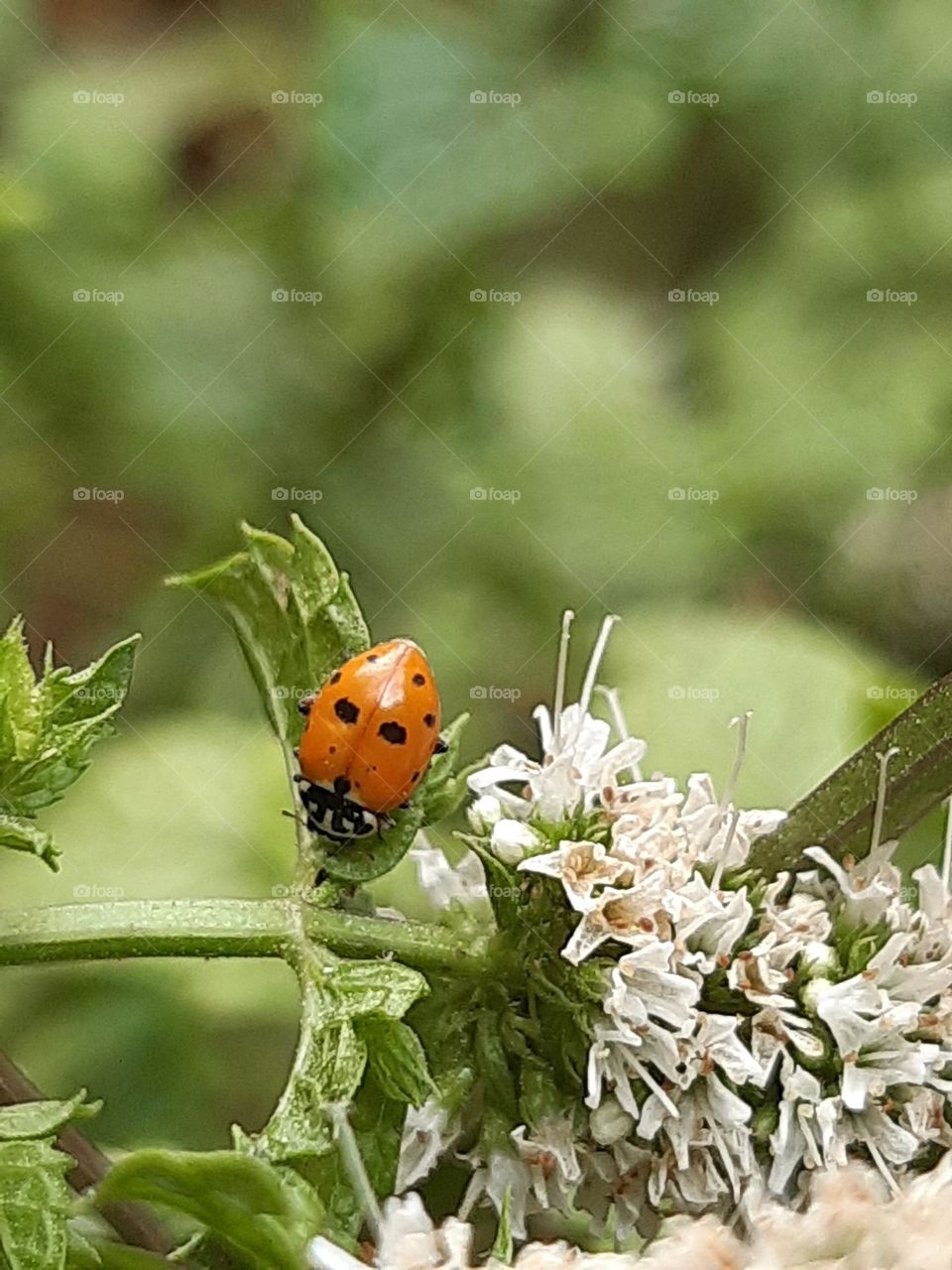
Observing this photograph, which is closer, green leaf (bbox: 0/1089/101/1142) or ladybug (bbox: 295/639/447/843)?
green leaf (bbox: 0/1089/101/1142)

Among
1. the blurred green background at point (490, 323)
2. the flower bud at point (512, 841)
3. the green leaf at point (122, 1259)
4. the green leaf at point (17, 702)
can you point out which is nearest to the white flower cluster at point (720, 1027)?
the flower bud at point (512, 841)

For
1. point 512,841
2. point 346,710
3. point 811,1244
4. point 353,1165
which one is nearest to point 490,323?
point 346,710

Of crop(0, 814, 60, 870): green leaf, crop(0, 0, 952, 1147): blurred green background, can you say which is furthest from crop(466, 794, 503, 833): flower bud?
crop(0, 0, 952, 1147): blurred green background

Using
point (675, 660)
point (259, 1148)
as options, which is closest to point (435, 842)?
point (259, 1148)

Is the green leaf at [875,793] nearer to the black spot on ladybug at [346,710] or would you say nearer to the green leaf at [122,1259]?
the black spot on ladybug at [346,710]

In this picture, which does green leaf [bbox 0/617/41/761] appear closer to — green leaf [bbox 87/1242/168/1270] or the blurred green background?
green leaf [bbox 87/1242/168/1270]

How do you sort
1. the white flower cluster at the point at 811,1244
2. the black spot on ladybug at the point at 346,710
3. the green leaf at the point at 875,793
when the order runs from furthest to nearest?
the black spot on ladybug at the point at 346,710 < the green leaf at the point at 875,793 < the white flower cluster at the point at 811,1244

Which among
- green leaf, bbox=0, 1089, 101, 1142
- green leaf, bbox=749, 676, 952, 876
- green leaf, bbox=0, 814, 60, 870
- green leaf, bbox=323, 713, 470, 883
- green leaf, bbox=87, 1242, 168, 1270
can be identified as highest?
green leaf, bbox=749, 676, 952, 876
